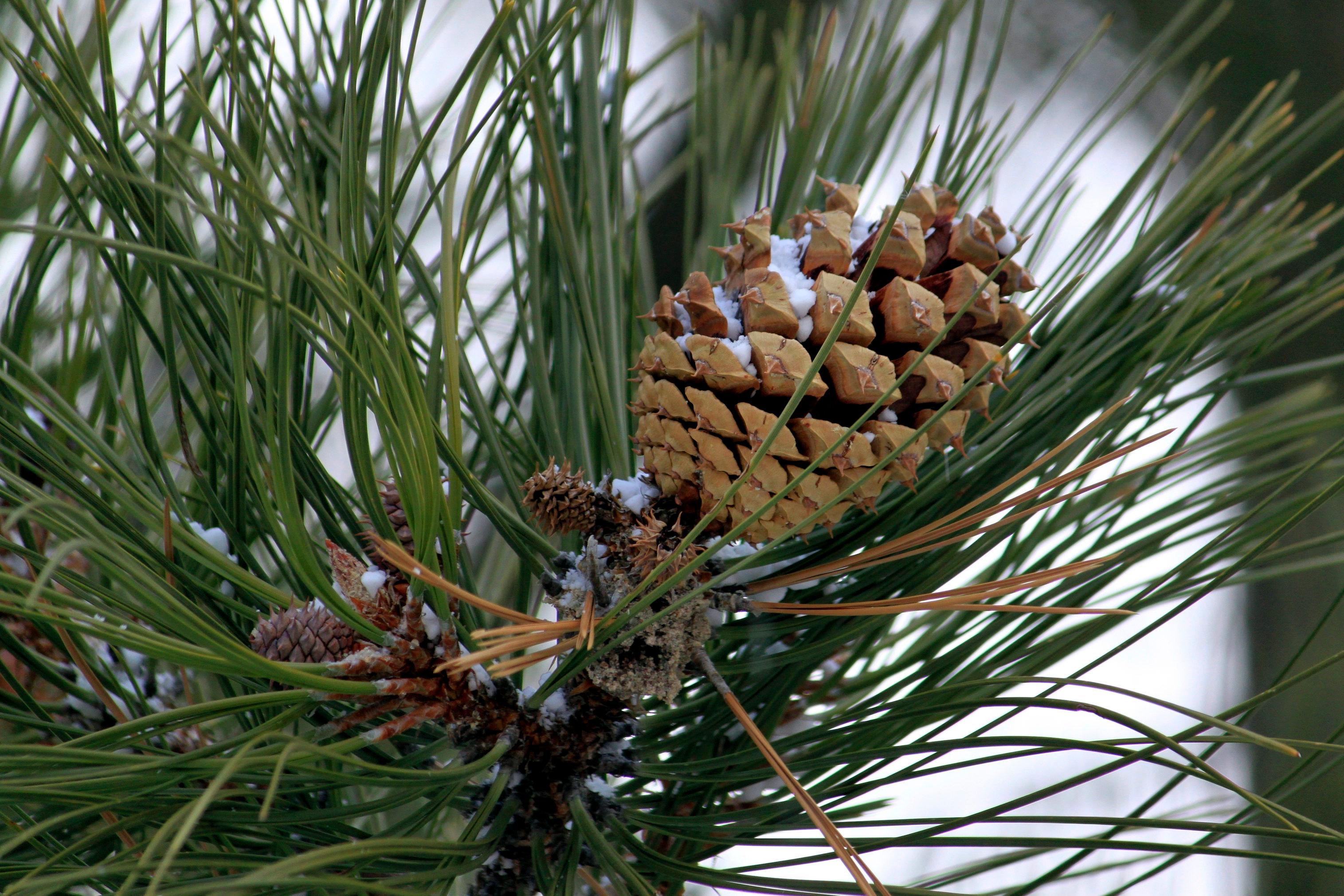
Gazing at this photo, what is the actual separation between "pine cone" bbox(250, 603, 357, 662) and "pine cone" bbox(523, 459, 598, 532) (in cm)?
8

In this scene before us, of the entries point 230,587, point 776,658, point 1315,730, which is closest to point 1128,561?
point 776,658

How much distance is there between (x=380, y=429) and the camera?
0.36 m

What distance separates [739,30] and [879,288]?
331 mm

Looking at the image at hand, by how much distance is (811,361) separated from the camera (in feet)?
1.28

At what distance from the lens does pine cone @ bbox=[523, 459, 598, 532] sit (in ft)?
1.27

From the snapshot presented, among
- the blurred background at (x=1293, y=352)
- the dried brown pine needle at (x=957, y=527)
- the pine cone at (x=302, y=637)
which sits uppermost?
the blurred background at (x=1293, y=352)

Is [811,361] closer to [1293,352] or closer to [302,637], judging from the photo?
[302,637]

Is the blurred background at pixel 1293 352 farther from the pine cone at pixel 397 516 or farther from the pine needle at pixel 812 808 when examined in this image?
the pine cone at pixel 397 516

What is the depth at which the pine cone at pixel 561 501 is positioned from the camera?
39 cm

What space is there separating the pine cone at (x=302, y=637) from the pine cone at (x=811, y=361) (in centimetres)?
14

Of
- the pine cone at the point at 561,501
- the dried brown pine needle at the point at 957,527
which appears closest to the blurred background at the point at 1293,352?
the dried brown pine needle at the point at 957,527

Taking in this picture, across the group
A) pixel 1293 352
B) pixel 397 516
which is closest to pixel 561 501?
pixel 397 516

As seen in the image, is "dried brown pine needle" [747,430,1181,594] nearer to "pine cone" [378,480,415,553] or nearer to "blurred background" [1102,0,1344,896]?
"pine cone" [378,480,415,553]

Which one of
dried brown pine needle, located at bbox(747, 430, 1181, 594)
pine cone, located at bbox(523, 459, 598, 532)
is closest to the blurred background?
dried brown pine needle, located at bbox(747, 430, 1181, 594)
